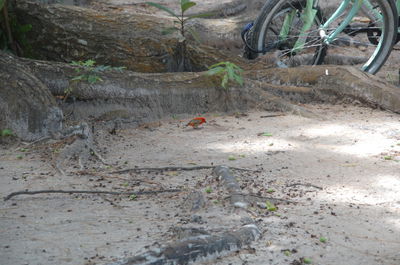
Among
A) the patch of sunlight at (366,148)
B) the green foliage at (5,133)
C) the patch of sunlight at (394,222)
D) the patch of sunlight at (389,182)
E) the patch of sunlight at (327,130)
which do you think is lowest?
the patch of sunlight at (327,130)

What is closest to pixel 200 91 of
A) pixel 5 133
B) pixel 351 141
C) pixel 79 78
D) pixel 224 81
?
pixel 224 81

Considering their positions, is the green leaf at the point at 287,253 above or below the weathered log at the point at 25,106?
below

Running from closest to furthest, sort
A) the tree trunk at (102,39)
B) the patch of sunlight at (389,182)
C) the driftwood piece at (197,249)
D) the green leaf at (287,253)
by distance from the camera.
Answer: the driftwood piece at (197,249) → the green leaf at (287,253) → the patch of sunlight at (389,182) → the tree trunk at (102,39)

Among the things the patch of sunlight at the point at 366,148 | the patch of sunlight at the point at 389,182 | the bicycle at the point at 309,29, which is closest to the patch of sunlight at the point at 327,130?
the patch of sunlight at the point at 366,148

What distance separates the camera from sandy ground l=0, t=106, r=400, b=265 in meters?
2.85

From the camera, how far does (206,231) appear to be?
289 cm

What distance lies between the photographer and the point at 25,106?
4.84 meters

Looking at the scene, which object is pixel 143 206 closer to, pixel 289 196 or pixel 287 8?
pixel 289 196

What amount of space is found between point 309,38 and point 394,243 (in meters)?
4.53

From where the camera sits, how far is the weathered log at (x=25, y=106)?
4797 millimetres

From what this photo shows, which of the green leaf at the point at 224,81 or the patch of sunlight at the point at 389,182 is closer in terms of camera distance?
the patch of sunlight at the point at 389,182

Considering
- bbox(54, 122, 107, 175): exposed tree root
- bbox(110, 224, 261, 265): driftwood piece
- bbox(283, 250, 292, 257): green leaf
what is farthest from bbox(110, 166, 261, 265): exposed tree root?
bbox(54, 122, 107, 175): exposed tree root

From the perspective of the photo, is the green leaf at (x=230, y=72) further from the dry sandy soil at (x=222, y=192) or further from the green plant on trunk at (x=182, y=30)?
the green plant on trunk at (x=182, y=30)

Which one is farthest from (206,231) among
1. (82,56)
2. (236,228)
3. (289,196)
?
(82,56)
